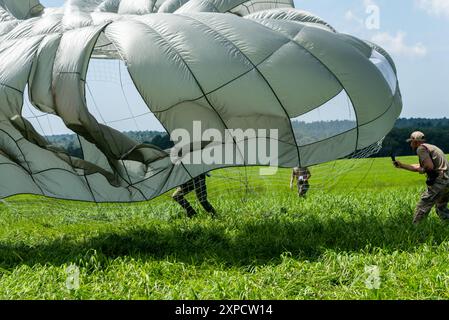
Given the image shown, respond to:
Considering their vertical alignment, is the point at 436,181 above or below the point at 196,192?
above

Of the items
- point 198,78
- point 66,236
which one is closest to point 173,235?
point 66,236

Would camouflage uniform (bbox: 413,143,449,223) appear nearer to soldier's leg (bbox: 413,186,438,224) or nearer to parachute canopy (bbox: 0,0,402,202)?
soldier's leg (bbox: 413,186,438,224)

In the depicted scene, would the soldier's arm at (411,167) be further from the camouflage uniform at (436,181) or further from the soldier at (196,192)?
the soldier at (196,192)

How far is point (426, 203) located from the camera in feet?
27.8

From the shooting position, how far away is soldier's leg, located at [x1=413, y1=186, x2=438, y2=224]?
27.2 ft

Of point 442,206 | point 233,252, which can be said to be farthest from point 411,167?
point 233,252

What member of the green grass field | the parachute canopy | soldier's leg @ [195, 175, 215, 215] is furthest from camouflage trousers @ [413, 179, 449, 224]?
soldier's leg @ [195, 175, 215, 215]

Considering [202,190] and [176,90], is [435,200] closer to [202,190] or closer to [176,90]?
[202,190]

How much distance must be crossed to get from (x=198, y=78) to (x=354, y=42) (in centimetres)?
288

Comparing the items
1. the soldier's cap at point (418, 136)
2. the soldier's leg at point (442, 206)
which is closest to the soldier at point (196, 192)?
the soldier's cap at point (418, 136)

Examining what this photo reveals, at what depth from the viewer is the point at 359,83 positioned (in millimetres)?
7238

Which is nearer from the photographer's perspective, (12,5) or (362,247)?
(362,247)

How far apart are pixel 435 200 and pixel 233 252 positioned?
357 centimetres

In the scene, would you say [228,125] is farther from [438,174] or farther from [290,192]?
[290,192]
